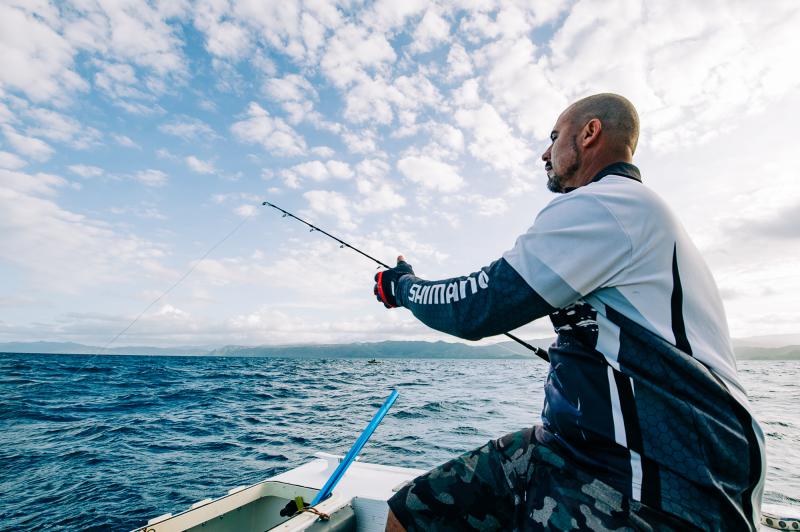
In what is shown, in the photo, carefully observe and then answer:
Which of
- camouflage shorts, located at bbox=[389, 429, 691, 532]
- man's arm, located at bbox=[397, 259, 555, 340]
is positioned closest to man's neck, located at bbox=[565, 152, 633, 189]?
man's arm, located at bbox=[397, 259, 555, 340]

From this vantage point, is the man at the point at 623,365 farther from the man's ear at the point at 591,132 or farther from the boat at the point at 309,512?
the boat at the point at 309,512

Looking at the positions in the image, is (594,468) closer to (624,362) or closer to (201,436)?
(624,362)

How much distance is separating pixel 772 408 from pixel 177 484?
70.2ft

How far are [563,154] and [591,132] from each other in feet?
0.55

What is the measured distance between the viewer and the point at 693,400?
135 centimetres

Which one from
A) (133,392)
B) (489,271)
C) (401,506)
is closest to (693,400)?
(489,271)

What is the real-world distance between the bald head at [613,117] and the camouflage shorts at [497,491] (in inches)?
56.4

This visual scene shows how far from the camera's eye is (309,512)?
3201mm

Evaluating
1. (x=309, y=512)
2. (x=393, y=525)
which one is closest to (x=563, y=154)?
(x=393, y=525)

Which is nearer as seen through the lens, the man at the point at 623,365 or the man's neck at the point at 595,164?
the man at the point at 623,365

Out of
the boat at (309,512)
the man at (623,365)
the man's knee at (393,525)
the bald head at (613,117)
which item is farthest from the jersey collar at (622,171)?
the boat at (309,512)

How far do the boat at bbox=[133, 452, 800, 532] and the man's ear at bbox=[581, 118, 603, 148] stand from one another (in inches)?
120

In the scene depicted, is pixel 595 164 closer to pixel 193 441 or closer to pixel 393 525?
pixel 393 525

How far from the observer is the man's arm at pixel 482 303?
62.9 inches
